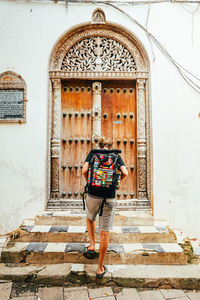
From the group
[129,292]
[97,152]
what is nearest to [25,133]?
[97,152]

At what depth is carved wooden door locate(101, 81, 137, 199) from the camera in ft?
12.9

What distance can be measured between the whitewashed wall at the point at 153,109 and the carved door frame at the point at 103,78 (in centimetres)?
12

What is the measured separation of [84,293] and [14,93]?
123 inches

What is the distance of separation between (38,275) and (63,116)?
2554 mm

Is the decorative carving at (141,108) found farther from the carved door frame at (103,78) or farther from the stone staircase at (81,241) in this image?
the stone staircase at (81,241)

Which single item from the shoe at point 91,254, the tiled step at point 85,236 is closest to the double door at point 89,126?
the tiled step at point 85,236

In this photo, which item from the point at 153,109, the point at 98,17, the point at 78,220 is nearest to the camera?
the point at 78,220

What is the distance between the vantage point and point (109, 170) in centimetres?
218

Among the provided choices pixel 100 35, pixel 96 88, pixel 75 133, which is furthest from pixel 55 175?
pixel 100 35

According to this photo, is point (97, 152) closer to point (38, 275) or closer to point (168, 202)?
point (38, 275)

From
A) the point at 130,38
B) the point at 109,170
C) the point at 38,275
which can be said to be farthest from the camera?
the point at 130,38

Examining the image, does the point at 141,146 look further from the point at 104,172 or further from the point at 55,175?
the point at 104,172

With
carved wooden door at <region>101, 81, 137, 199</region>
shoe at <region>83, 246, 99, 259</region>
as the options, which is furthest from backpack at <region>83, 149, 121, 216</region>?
carved wooden door at <region>101, 81, 137, 199</region>

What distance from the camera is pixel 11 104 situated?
3.69 meters
